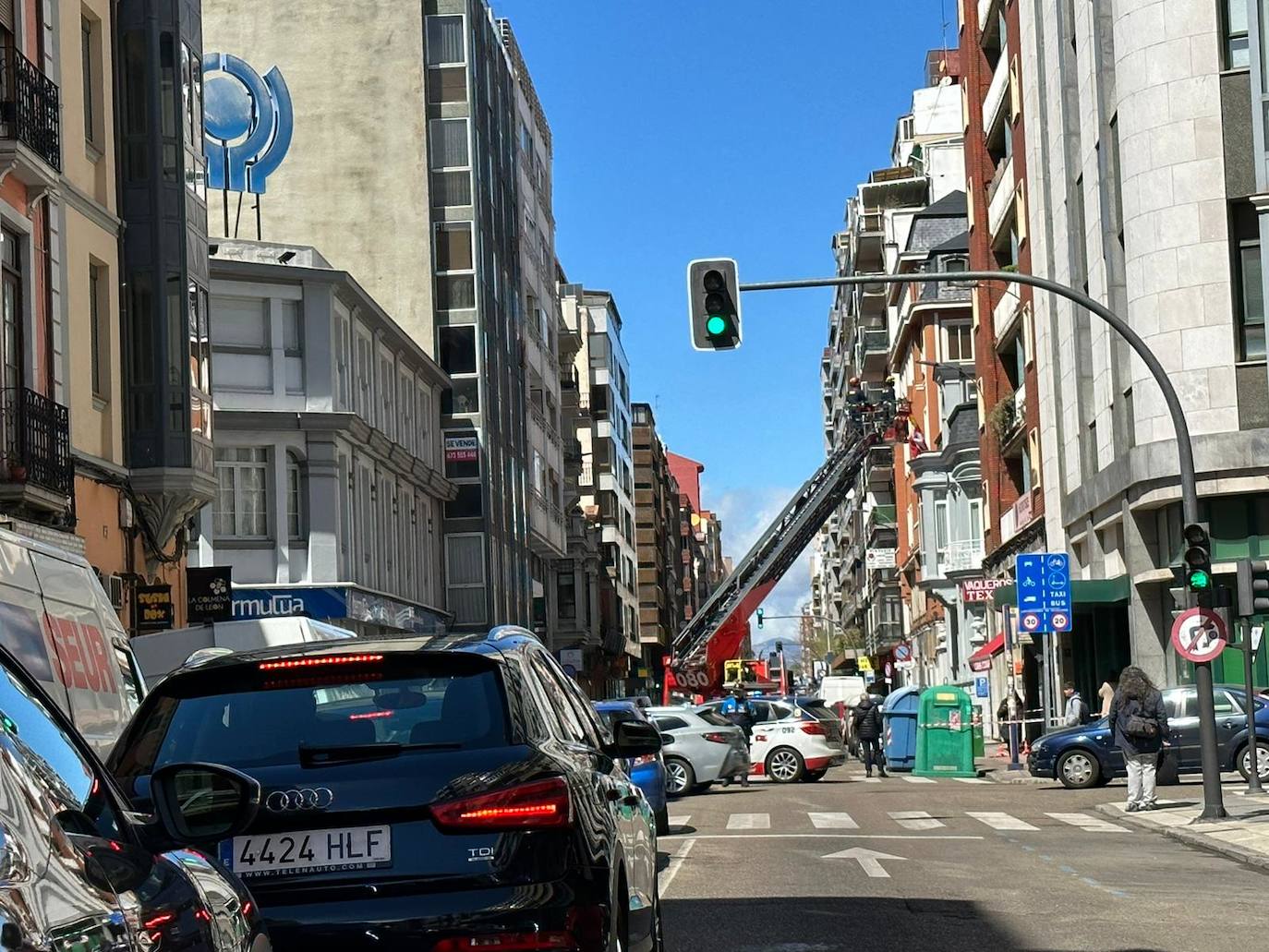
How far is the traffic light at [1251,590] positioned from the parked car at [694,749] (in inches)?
523

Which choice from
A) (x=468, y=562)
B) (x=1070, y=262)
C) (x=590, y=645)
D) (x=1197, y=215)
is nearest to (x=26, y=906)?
(x=1197, y=215)

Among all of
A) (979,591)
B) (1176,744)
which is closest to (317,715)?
(1176,744)

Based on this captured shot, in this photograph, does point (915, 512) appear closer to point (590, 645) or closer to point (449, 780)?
point (590, 645)

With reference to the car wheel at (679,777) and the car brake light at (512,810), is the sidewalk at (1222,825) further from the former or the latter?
the car brake light at (512,810)

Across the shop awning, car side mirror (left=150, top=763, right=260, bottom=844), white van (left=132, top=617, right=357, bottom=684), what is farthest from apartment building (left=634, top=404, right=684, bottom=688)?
car side mirror (left=150, top=763, right=260, bottom=844)

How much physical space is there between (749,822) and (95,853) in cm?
2140

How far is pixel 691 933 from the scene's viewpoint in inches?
474

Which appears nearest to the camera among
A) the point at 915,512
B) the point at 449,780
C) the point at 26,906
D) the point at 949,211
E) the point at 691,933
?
the point at 26,906

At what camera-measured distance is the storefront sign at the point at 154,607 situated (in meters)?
28.1

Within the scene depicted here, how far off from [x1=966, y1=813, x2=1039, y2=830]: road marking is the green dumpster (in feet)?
43.9

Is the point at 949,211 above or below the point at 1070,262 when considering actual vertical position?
above

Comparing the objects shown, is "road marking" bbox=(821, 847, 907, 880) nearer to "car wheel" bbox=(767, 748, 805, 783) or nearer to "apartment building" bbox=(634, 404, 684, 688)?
"car wheel" bbox=(767, 748, 805, 783)

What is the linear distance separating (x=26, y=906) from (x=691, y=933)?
964cm

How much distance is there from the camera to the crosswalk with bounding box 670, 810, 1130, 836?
22.6 metres
